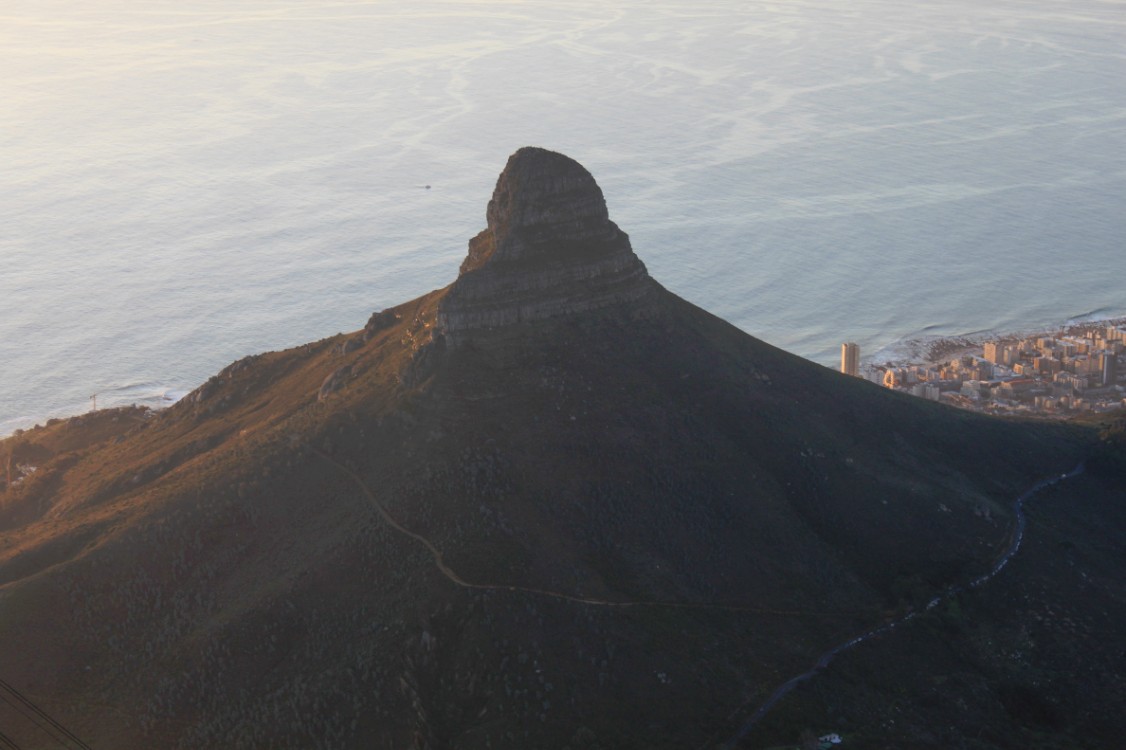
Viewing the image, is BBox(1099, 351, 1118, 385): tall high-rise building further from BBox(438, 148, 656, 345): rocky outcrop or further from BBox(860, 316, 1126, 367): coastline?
BBox(438, 148, 656, 345): rocky outcrop

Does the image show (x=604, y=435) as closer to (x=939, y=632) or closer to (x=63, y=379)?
(x=939, y=632)

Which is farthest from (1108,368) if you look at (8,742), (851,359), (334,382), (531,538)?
(8,742)

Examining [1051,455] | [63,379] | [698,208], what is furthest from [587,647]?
[698,208]

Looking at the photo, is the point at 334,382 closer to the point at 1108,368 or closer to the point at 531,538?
the point at 531,538

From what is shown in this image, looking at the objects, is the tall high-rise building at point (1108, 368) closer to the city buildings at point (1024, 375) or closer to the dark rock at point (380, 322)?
the city buildings at point (1024, 375)

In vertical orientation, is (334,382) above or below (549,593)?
above

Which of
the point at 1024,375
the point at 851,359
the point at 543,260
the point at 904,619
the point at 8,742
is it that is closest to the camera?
the point at 8,742
